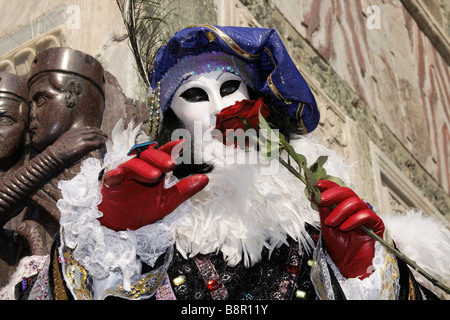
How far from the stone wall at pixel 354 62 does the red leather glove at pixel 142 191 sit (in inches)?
27.5

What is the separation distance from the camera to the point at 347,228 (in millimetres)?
1312

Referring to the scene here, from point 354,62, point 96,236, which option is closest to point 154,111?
point 96,236

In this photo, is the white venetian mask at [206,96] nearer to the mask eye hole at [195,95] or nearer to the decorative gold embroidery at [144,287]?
the mask eye hole at [195,95]

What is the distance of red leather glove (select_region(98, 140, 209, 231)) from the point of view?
131 centimetres

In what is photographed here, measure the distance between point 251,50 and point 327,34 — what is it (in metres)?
2.30

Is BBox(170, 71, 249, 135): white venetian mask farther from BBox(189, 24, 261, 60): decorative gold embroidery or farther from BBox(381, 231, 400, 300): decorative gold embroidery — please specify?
BBox(381, 231, 400, 300): decorative gold embroidery

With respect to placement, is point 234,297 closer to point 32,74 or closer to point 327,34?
point 32,74

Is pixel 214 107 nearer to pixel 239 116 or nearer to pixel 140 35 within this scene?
pixel 239 116

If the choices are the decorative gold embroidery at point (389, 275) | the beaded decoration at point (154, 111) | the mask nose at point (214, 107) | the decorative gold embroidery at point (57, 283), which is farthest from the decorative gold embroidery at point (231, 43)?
the decorative gold embroidery at point (57, 283)

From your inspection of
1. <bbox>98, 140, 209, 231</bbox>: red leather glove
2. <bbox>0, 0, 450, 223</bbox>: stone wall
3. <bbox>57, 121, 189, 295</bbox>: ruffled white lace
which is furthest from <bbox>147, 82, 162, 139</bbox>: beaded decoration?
<bbox>98, 140, 209, 231</bbox>: red leather glove

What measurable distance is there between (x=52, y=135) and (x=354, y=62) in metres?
2.90

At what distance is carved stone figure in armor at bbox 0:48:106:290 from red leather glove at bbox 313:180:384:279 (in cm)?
89
